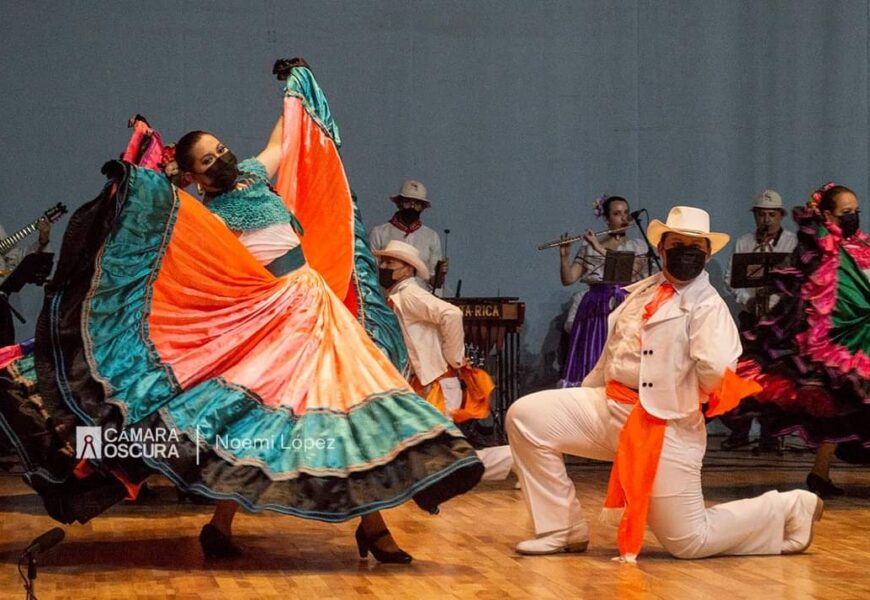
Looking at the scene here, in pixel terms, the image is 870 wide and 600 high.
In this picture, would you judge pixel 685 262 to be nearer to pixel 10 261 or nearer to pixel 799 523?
pixel 799 523

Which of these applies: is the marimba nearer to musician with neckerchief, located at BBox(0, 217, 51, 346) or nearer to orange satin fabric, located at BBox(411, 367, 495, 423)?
orange satin fabric, located at BBox(411, 367, 495, 423)

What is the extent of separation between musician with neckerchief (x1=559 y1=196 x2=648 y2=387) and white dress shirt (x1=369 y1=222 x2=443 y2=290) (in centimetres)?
90

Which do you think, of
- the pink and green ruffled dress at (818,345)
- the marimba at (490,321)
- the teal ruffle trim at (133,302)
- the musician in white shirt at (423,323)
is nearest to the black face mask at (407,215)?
the marimba at (490,321)

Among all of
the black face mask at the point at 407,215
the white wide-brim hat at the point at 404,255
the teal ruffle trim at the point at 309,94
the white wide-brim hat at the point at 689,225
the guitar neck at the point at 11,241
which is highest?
the teal ruffle trim at the point at 309,94

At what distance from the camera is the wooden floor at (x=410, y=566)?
14.8 ft

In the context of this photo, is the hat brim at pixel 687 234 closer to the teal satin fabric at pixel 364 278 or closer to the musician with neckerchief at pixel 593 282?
the teal satin fabric at pixel 364 278

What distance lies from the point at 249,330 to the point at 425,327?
9.26ft

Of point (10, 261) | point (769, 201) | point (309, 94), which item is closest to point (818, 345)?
point (309, 94)

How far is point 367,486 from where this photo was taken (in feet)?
15.2

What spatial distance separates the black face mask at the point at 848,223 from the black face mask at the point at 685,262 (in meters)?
1.91

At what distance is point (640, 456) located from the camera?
5.02m

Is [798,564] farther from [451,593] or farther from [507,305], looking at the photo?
[507,305]

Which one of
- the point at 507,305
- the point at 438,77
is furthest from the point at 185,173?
the point at 438,77

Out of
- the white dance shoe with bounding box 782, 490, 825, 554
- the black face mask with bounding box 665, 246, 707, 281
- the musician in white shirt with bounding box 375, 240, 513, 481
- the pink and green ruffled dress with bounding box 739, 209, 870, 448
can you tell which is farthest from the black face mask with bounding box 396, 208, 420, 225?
the white dance shoe with bounding box 782, 490, 825, 554
